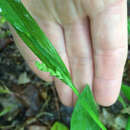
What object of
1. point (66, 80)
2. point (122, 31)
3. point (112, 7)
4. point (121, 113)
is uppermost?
point (112, 7)

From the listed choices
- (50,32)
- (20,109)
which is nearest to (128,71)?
(50,32)

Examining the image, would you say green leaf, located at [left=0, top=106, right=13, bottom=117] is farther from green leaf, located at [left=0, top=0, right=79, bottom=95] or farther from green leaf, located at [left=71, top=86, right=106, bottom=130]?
green leaf, located at [left=0, top=0, right=79, bottom=95]

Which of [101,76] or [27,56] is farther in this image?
[27,56]

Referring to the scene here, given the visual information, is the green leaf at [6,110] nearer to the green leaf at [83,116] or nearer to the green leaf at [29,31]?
the green leaf at [83,116]

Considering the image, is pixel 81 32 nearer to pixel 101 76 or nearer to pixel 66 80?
pixel 101 76

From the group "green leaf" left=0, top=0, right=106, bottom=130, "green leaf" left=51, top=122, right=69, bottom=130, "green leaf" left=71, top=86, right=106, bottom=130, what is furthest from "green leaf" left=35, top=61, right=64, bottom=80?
"green leaf" left=51, top=122, right=69, bottom=130

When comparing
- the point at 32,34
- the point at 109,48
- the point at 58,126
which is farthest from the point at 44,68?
the point at 58,126

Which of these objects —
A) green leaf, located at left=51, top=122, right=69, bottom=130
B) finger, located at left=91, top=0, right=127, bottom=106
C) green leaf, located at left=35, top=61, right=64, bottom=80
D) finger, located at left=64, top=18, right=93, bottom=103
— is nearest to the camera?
green leaf, located at left=35, top=61, right=64, bottom=80
